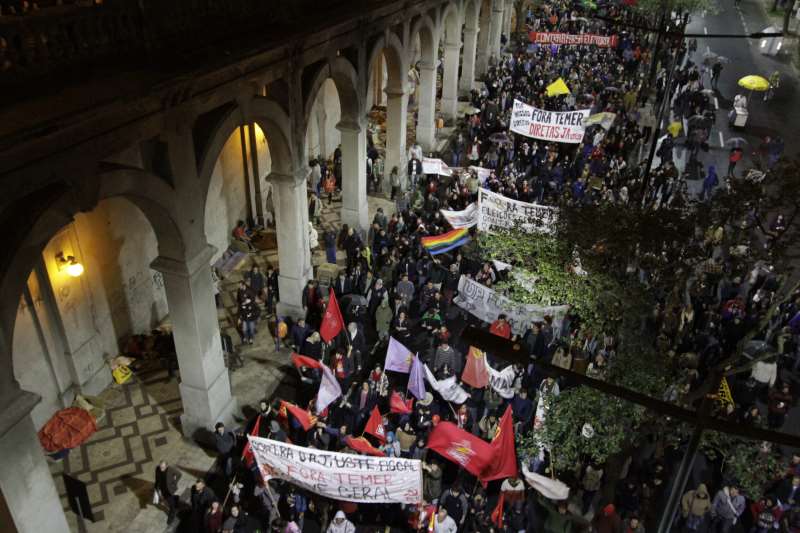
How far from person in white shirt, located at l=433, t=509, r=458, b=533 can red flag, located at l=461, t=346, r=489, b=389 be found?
385 centimetres

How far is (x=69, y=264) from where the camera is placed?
14945 millimetres

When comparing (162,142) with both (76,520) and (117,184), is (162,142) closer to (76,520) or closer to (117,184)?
(117,184)

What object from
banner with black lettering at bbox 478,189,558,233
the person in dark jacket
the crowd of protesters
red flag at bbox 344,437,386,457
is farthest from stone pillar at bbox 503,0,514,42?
the person in dark jacket

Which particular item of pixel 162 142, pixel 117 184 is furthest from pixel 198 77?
pixel 117 184

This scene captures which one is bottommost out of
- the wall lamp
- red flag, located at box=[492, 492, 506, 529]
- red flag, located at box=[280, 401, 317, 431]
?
red flag, located at box=[492, 492, 506, 529]

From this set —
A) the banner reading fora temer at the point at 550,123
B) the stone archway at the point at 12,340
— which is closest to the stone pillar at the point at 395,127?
the banner reading fora temer at the point at 550,123

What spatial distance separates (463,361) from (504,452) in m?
4.81

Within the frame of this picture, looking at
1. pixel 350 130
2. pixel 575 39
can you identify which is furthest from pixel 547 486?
pixel 575 39

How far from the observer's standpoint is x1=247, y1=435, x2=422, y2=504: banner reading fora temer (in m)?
11.9

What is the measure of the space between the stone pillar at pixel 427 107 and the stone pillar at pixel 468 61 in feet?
25.6

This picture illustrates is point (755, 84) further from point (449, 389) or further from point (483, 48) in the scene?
point (449, 389)

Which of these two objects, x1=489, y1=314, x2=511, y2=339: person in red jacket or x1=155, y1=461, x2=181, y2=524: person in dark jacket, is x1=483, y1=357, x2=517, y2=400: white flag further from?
x1=155, y1=461, x2=181, y2=524: person in dark jacket

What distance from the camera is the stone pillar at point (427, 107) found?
30359 mm

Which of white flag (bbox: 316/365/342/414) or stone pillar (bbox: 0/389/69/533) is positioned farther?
white flag (bbox: 316/365/342/414)
